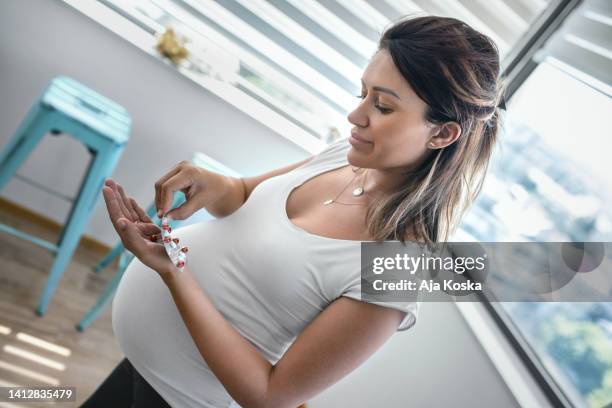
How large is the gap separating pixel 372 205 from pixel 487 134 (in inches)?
10.6

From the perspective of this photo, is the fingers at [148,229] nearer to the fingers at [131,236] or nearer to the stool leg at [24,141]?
the fingers at [131,236]

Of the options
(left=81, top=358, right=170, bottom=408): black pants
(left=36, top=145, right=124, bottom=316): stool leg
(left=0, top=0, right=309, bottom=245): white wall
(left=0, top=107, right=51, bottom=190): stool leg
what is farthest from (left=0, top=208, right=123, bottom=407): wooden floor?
(left=81, top=358, right=170, bottom=408): black pants

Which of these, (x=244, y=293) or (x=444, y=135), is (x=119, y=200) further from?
(x=444, y=135)

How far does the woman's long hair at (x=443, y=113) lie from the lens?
2.89 feet

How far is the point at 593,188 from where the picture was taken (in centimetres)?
158

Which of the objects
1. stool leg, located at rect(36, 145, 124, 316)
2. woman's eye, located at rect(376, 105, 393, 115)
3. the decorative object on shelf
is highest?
woman's eye, located at rect(376, 105, 393, 115)

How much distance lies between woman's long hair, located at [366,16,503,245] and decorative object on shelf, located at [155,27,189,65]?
4.52ft

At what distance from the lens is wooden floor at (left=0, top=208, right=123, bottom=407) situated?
5.76 feet

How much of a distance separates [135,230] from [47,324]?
1330 mm

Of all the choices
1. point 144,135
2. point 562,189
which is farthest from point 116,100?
point 562,189

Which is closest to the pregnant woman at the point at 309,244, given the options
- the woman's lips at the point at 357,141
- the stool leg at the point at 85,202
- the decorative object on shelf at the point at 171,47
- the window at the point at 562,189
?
the woman's lips at the point at 357,141

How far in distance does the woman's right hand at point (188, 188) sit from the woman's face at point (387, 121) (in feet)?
0.99

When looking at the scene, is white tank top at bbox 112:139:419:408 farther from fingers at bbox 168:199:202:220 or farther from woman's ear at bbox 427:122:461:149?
woman's ear at bbox 427:122:461:149

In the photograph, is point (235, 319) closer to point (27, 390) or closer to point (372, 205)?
point (372, 205)
